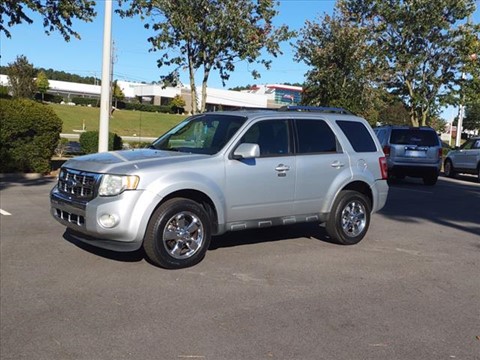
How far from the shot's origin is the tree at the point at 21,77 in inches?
1699

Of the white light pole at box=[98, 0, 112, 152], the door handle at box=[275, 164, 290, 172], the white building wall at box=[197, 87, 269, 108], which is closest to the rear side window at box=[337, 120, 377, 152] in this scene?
the door handle at box=[275, 164, 290, 172]

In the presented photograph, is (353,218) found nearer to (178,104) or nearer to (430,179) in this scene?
(430,179)

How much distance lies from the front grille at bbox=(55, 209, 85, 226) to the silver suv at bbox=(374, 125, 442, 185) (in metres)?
12.2

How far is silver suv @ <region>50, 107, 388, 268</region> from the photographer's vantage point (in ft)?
18.6

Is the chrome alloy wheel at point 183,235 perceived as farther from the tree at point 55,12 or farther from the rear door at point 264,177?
the tree at point 55,12

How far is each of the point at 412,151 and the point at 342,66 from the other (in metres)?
8.80

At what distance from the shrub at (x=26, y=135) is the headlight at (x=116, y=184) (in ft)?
30.3

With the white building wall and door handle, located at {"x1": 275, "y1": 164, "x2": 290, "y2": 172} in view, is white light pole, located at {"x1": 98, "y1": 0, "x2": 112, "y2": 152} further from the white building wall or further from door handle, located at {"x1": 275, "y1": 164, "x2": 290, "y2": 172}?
the white building wall

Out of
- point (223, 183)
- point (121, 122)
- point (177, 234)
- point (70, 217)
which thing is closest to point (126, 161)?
point (70, 217)

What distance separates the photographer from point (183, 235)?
19.6 feet

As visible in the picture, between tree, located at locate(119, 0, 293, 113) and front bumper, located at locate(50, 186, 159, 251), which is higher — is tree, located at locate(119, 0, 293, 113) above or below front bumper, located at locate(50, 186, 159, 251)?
above

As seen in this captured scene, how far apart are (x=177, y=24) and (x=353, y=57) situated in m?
10.1

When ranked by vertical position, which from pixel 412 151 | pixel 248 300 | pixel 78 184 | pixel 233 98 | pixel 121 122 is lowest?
pixel 248 300

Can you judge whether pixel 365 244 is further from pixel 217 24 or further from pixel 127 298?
pixel 217 24
